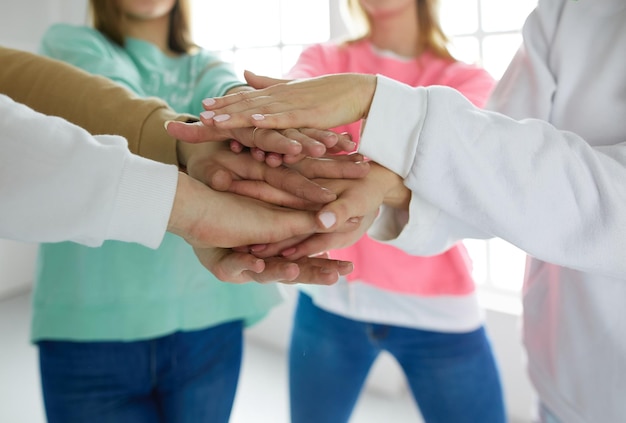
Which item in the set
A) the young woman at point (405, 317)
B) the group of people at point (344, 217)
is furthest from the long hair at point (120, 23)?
the young woman at point (405, 317)

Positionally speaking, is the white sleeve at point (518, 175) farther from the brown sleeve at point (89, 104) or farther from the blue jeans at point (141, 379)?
the blue jeans at point (141, 379)

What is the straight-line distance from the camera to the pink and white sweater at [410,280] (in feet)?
3.03

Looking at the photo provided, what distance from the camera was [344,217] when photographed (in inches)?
22.6

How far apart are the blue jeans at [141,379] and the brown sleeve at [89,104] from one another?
29 centimetres

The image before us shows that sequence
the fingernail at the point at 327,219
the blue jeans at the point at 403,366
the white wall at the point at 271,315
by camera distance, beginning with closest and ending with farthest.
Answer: the fingernail at the point at 327,219 < the blue jeans at the point at 403,366 < the white wall at the point at 271,315

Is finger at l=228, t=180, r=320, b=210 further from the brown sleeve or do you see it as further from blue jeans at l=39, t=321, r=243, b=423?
blue jeans at l=39, t=321, r=243, b=423

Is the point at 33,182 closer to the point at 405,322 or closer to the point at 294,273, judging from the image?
the point at 294,273

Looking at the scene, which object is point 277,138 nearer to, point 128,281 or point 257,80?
point 257,80

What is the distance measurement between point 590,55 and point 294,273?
38cm

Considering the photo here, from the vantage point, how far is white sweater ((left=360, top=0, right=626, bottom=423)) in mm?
506

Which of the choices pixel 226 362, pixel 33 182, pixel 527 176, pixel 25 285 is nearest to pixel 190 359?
pixel 226 362

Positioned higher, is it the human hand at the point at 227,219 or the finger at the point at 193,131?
the finger at the point at 193,131

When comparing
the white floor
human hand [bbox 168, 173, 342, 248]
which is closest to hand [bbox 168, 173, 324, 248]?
human hand [bbox 168, 173, 342, 248]

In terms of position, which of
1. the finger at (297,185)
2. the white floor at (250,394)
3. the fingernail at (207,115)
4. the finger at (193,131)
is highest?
the fingernail at (207,115)
